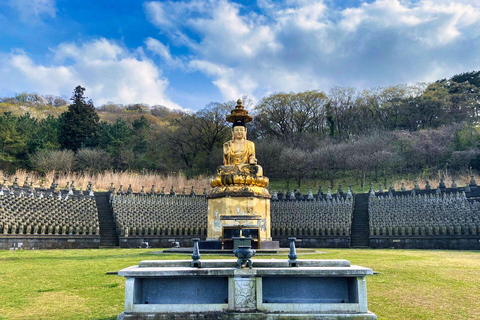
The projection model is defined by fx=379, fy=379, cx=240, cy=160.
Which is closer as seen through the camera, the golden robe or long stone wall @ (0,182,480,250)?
the golden robe

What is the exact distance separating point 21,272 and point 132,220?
13783mm

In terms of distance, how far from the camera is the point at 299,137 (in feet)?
188

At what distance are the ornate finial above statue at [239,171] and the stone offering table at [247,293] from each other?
12011mm

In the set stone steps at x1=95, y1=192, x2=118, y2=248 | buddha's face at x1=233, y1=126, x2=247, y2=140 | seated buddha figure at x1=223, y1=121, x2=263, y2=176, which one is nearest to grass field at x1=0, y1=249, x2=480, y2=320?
seated buddha figure at x1=223, y1=121, x2=263, y2=176

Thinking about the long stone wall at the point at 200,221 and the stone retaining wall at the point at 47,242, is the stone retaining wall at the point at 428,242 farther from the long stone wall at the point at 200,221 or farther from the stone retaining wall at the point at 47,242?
the stone retaining wall at the point at 47,242

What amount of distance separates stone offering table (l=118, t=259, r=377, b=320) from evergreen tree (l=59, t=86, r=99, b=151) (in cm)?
5277

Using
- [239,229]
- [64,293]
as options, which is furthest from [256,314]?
[239,229]

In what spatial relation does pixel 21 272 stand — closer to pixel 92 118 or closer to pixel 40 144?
pixel 40 144

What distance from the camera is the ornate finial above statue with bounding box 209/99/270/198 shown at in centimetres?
1747

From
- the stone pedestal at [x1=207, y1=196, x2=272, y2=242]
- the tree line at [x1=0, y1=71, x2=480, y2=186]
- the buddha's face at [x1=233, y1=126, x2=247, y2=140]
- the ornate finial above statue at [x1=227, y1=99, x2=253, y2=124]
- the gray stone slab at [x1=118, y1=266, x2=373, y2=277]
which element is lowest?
the gray stone slab at [x1=118, y1=266, x2=373, y2=277]

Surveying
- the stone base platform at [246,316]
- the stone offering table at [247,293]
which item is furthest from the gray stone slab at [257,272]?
the stone base platform at [246,316]

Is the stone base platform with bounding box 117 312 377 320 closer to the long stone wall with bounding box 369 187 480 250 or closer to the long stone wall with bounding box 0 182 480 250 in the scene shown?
the long stone wall with bounding box 0 182 480 250

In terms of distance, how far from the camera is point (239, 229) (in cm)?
1616

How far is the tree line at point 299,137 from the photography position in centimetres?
4703
